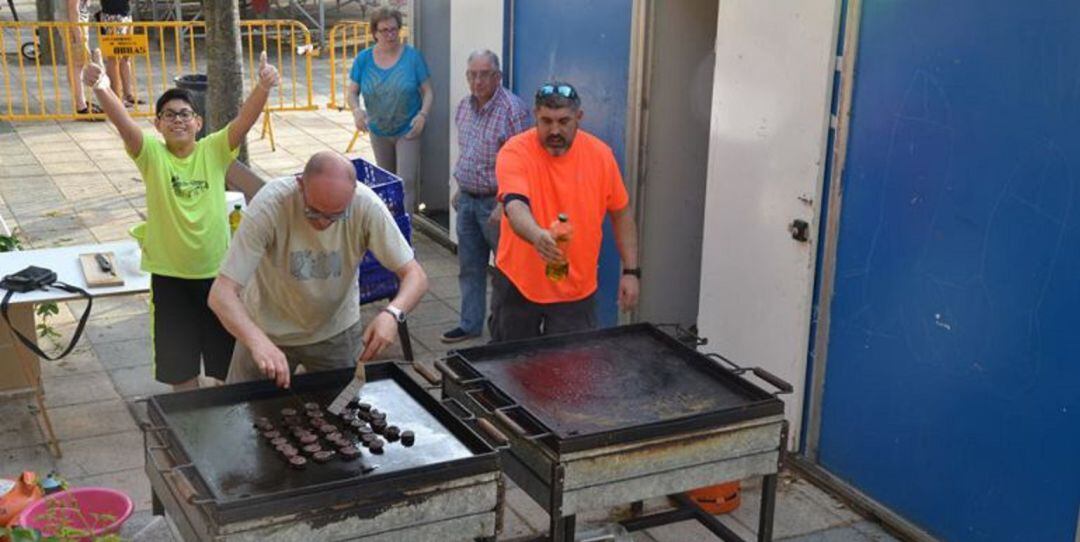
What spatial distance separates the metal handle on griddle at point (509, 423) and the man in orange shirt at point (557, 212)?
141 centimetres

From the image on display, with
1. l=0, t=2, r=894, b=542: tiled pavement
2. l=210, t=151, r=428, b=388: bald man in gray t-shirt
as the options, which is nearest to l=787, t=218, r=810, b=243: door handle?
l=0, t=2, r=894, b=542: tiled pavement

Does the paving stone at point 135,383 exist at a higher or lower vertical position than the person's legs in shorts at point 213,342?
lower

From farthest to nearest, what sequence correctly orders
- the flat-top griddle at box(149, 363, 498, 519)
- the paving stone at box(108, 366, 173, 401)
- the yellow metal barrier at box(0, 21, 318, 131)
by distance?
the yellow metal barrier at box(0, 21, 318, 131) < the paving stone at box(108, 366, 173, 401) < the flat-top griddle at box(149, 363, 498, 519)

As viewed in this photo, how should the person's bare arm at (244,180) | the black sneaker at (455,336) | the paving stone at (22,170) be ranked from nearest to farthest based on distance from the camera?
the person's bare arm at (244,180), the black sneaker at (455,336), the paving stone at (22,170)

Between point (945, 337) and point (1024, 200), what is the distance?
73 centimetres

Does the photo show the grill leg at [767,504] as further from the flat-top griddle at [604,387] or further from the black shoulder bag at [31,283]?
the black shoulder bag at [31,283]

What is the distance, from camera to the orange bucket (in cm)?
597

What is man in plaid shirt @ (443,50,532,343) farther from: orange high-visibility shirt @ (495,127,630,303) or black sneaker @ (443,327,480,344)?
orange high-visibility shirt @ (495,127,630,303)

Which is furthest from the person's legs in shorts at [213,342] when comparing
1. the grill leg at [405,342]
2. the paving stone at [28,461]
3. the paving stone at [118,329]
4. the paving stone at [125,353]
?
the paving stone at [118,329]

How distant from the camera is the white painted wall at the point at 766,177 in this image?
598 cm

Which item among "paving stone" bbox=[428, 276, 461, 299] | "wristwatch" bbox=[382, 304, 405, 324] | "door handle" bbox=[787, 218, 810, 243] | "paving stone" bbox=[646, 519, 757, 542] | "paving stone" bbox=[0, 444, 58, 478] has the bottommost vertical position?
"paving stone" bbox=[646, 519, 757, 542]

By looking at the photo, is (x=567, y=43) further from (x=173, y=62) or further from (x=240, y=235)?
(x=173, y=62)

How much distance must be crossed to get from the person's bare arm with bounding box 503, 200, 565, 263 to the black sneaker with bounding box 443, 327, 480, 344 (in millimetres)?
2531

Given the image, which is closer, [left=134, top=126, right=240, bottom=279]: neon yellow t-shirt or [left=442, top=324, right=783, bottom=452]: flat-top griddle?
[left=442, top=324, right=783, bottom=452]: flat-top griddle
